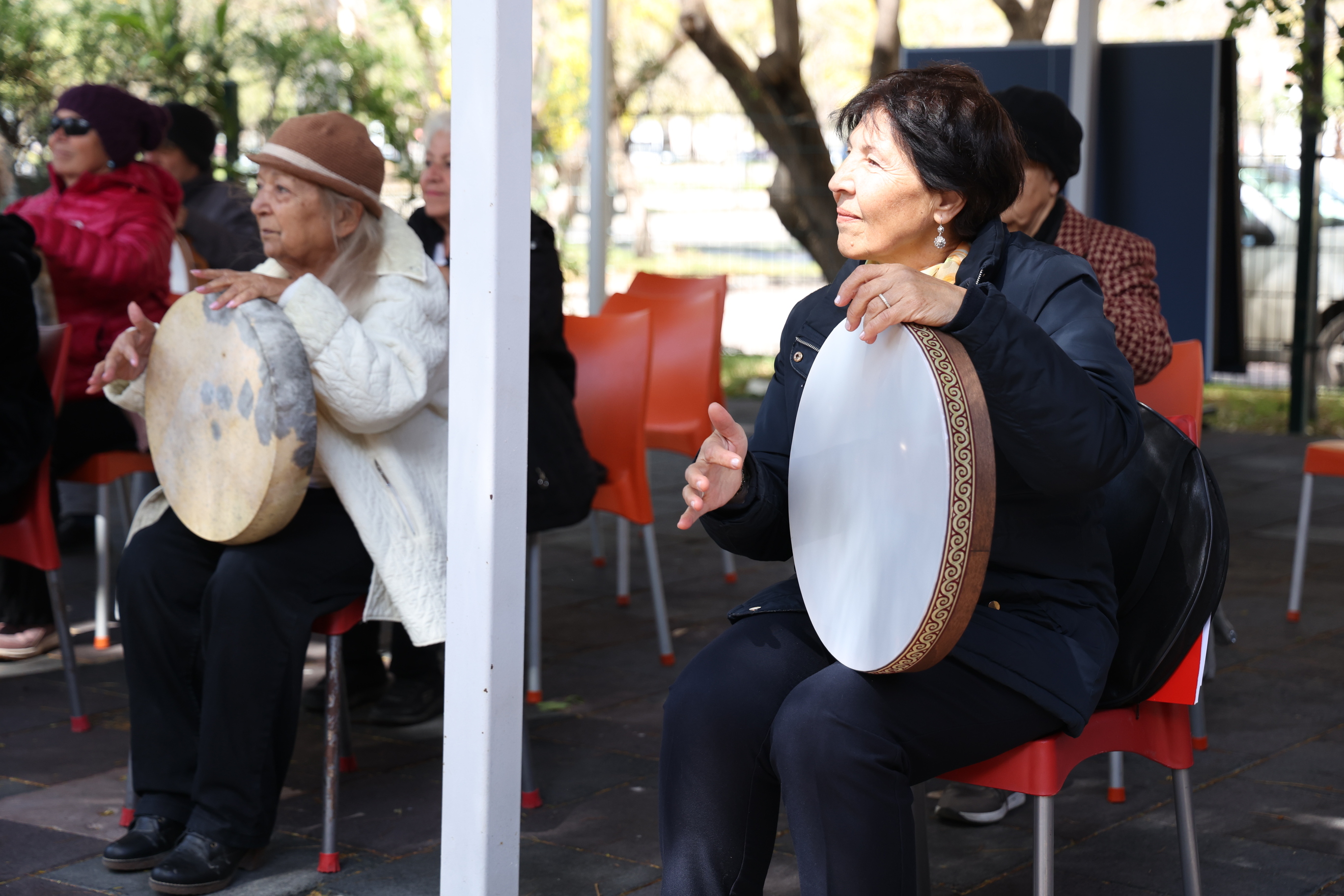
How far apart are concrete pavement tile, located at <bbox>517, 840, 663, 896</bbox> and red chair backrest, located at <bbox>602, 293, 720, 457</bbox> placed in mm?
2104

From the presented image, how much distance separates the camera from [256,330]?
277 centimetres

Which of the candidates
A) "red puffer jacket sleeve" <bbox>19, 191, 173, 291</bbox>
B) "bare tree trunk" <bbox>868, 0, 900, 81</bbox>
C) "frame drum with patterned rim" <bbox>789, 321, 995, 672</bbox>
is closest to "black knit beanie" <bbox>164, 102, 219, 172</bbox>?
"red puffer jacket sleeve" <bbox>19, 191, 173, 291</bbox>

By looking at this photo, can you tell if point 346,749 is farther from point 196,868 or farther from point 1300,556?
point 1300,556

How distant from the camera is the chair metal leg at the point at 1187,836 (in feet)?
7.57

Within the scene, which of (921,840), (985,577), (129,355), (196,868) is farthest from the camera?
(129,355)

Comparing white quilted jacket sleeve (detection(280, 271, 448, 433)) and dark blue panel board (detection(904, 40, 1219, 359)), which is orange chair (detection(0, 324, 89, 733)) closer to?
white quilted jacket sleeve (detection(280, 271, 448, 433))

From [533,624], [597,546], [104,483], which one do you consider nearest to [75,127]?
[104,483]

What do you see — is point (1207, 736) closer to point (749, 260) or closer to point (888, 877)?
point (888, 877)

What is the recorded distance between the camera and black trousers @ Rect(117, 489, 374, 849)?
2.79 metres

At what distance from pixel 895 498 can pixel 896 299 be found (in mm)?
256

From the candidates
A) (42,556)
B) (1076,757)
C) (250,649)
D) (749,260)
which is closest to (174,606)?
(250,649)

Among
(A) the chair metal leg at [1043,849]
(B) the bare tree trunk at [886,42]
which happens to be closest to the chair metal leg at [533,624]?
(A) the chair metal leg at [1043,849]

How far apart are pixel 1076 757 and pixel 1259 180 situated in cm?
831

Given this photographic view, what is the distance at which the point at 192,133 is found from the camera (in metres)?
5.90
